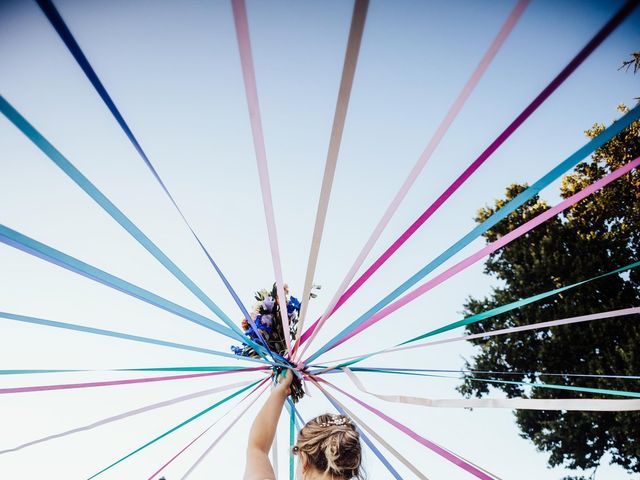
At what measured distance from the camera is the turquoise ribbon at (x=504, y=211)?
4.62 ft

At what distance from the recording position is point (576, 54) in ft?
3.84

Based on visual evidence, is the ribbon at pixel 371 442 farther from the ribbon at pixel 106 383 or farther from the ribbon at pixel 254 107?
the ribbon at pixel 254 107

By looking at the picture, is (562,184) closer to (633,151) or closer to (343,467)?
(633,151)

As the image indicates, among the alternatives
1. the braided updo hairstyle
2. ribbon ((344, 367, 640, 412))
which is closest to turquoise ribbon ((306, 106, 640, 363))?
ribbon ((344, 367, 640, 412))

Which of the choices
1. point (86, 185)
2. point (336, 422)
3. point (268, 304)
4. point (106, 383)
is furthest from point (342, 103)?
point (106, 383)

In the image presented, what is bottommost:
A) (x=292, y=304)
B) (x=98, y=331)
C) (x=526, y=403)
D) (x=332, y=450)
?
(x=526, y=403)

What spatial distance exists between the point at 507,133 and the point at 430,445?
1.89 metres

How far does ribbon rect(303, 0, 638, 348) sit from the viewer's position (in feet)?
3.47

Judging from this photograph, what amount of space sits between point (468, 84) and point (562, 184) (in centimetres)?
696

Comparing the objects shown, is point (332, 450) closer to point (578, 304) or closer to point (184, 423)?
point (184, 423)

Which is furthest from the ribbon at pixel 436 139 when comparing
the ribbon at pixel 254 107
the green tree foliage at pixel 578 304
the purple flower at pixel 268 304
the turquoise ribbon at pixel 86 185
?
the green tree foliage at pixel 578 304

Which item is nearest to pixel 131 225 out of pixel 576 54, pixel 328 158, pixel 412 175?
pixel 328 158

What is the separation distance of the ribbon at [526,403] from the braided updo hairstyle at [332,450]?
33 cm

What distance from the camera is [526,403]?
5.63 ft
